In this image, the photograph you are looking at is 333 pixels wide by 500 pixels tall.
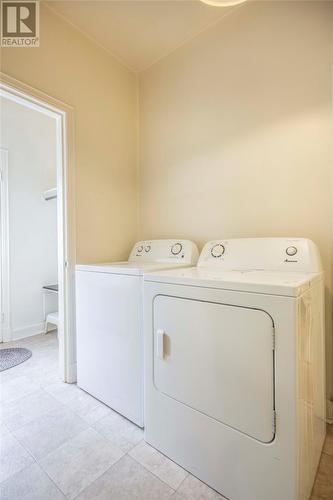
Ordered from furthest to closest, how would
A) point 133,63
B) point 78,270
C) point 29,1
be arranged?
point 133,63
point 78,270
point 29,1

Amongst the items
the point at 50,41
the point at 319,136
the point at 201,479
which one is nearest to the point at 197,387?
the point at 201,479

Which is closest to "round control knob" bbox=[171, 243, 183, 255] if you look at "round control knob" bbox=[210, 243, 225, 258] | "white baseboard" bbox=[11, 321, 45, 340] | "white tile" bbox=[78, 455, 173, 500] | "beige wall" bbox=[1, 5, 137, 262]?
"round control knob" bbox=[210, 243, 225, 258]

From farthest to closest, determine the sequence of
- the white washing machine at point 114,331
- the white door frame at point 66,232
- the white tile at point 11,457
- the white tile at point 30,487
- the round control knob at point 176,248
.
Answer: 1. the round control knob at point 176,248
2. the white door frame at point 66,232
3. the white washing machine at point 114,331
4. the white tile at point 11,457
5. the white tile at point 30,487

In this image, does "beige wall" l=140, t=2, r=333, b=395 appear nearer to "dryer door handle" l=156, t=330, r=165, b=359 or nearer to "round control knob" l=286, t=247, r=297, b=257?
"round control knob" l=286, t=247, r=297, b=257

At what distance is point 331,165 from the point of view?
4.53 ft

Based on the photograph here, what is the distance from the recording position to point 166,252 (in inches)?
76.6

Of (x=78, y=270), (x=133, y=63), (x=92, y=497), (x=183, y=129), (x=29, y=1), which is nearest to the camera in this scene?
(x=92, y=497)

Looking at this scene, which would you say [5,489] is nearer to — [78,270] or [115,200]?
[78,270]

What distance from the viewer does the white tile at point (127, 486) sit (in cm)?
97

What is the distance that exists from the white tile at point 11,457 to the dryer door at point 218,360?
0.71 metres

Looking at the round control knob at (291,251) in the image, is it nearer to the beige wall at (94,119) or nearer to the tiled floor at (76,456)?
the tiled floor at (76,456)

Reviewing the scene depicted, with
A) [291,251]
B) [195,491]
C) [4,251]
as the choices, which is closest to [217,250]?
[291,251]

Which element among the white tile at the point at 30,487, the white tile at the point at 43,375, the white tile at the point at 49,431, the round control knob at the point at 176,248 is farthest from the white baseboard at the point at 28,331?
the round control knob at the point at 176,248

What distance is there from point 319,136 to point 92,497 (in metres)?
2.09
